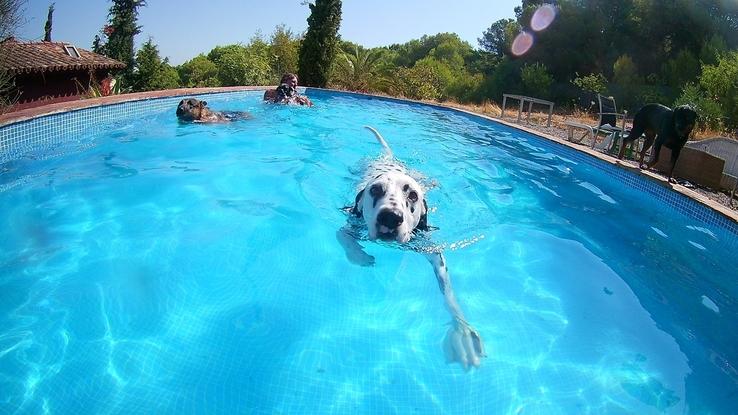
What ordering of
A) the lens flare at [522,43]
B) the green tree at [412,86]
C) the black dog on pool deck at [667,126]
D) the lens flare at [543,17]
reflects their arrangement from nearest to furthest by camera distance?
the black dog on pool deck at [667,126] < the green tree at [412,86] < the lens flare at [543,17] < the lens flare at [522,43]

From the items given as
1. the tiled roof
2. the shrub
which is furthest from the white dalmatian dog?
the tiled roof

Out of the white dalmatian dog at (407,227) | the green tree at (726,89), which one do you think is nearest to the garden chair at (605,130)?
the green tree at (726,89)

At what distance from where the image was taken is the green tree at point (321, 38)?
18781mm

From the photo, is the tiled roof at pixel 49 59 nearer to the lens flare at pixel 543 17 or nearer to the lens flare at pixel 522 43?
the lens flare at pixel 522 43

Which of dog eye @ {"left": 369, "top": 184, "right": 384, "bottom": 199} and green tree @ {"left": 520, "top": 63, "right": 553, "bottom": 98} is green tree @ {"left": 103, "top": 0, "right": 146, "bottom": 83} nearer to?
green tree @ {"left": 520, "top": 63, "right": 553, "bottom": 98}

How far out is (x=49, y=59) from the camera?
1641 centimetres

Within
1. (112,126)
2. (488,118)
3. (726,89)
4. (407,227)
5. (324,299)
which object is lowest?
(324,299)

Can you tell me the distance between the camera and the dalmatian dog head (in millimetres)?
3875

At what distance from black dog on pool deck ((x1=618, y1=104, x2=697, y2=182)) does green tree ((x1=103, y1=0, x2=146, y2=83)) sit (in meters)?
25.9

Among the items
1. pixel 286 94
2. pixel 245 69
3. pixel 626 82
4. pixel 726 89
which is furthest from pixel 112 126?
pixel 626 82

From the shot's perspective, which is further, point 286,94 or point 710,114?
point 286,94

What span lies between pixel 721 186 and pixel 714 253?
2.79 metres

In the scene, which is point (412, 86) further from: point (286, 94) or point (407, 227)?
point (407, 227)

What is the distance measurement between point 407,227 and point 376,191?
413mm
